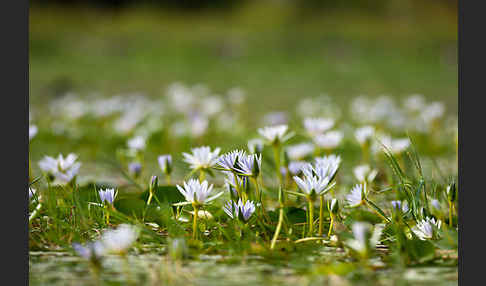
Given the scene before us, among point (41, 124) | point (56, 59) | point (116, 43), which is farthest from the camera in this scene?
point (116, 43)

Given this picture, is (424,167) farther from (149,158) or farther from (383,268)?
(383,268)

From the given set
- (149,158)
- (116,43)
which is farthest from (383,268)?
(116,43)

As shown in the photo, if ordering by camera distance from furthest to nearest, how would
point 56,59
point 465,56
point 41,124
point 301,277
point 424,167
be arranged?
point 56,59
point 41,124
point 424,167
point 465,56
point 301,277

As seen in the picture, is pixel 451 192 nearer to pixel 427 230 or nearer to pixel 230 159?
pixel 427 230

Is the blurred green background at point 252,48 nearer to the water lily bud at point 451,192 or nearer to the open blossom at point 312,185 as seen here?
the water lily bud at point 451,192

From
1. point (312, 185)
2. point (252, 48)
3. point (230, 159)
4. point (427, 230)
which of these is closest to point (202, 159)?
point (230, 159)

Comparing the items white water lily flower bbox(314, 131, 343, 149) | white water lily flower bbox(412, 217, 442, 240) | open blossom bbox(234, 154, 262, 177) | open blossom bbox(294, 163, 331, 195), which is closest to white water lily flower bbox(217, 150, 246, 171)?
open blossom bbox(234, 154, 262, 177)

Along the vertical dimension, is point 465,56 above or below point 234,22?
below

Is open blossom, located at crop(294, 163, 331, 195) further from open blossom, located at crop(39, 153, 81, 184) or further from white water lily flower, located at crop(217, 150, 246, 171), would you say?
open blossom, located at crop(39, 153, 81, 184)

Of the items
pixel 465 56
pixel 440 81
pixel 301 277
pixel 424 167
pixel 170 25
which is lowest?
pixel 301 277
